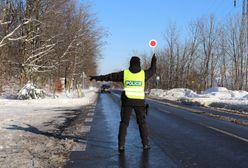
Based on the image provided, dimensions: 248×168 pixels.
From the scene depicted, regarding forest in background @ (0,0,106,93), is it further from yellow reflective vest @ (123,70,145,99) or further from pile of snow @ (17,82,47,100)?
yellow reflective vest @ (123,70,145,99)

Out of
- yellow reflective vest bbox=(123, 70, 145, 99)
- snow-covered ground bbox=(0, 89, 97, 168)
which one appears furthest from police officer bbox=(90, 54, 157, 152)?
snow-covered ground bbox=(0, 89, 97, 168)

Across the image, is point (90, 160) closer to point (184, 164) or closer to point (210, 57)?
point (184, 164)

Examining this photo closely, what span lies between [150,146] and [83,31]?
39.7 meters

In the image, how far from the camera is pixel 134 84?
905 cm

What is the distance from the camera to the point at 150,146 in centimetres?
969

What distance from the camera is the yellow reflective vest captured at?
9023mm

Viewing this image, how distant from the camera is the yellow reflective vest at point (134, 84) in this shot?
902 centimetres

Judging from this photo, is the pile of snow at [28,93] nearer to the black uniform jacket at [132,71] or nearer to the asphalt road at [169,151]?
the asphalt road at [169,151]

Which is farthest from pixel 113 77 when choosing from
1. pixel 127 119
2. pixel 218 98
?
pixel 218 98

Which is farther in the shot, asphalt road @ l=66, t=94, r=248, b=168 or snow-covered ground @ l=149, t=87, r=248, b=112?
snow-covered ground @ l=149, t=87, r=248, b=112

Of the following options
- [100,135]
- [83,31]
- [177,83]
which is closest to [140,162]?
[100,135]

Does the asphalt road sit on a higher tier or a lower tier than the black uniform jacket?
lower

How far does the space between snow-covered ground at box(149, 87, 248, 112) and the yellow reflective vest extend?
21276 mm

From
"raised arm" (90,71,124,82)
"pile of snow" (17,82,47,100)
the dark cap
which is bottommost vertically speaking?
"pile of snow" (17,82,47,100)
